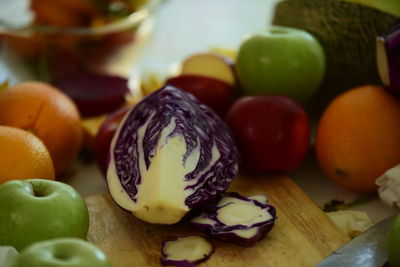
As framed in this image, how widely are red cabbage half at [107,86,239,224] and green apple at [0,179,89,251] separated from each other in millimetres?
87

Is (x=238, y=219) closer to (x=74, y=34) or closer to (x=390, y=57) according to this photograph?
(x=390, y=57)

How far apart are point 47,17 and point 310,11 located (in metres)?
0.51

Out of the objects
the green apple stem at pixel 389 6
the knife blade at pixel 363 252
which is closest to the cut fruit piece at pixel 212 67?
the green apple stem at pixel 389 6

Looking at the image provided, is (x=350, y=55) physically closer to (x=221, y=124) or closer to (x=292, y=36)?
(x=292, y=36)

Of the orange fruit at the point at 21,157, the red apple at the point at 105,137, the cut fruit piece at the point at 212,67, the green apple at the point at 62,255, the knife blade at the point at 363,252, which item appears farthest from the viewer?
the cut fruit piece at the point at 212,67

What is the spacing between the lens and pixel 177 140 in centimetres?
77

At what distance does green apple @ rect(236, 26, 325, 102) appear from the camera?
3.02 feet

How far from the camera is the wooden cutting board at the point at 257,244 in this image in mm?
Result: 713

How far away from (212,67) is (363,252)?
42 cm

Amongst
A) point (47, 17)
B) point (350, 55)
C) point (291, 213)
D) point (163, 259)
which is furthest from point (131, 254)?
point (47, 17)

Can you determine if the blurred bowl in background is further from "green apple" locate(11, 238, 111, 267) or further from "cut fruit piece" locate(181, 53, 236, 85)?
"green apple" locate(11, 238, 111, 267)

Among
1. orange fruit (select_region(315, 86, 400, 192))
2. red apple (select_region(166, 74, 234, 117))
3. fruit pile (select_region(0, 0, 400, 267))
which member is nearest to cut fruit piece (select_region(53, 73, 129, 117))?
fruit pile (select_region(0, 0, 400, 267))

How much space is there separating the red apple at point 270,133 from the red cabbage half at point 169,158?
3 centimetres

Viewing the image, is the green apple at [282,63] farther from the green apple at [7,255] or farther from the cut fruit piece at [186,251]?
the green apple at [7,255]
